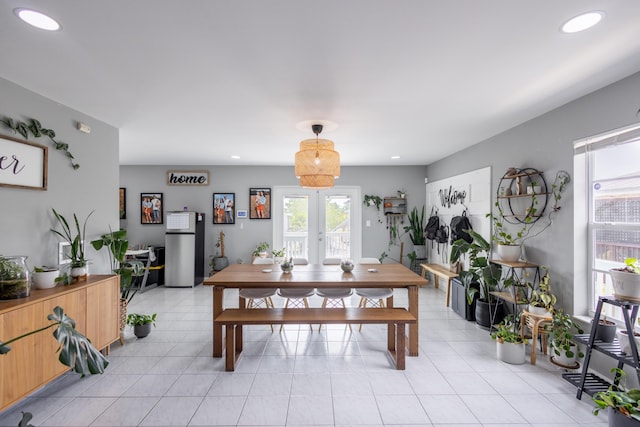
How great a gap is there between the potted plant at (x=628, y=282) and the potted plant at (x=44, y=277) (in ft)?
13.9

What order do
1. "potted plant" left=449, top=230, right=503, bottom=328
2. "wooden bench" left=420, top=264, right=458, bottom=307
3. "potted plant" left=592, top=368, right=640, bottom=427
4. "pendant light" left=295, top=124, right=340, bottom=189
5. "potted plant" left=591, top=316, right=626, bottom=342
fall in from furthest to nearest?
"wooden bench" left=420, top=264, right=458, bottom=307, "potted plant" left=449, top=230, right=503, bottom=328, "pendant light" left=295, top=124, right=340, bottom=189, "potted plant" left=591, top=316, right=626, bottom=342, "potted plant" left=592, top=368, right=640, bottom=427

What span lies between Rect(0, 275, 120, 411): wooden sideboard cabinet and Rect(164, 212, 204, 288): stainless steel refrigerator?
2810 mm

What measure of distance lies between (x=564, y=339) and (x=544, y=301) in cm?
34

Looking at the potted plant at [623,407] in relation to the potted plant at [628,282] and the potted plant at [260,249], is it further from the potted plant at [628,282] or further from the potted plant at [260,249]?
the potted plant at [260,249]

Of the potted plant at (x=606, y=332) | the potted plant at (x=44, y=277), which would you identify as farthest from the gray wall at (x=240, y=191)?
the potted plant at (x=606, y=332)

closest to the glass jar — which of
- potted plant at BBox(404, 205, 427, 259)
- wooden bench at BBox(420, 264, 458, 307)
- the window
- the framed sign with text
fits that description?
the framed sign with text

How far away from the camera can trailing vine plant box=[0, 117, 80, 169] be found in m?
2.35

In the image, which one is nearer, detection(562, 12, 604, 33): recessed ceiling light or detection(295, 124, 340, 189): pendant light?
detection(562, 12, 604, 33): recessed ceiling light

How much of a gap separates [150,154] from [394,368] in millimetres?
4922

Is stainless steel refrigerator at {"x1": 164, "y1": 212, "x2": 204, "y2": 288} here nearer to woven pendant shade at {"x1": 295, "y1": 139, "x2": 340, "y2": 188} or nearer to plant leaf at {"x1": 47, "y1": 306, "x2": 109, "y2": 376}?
woven pendant shade at {"x1": 295, "y1": 139, "x2": 340, "y2": 188}

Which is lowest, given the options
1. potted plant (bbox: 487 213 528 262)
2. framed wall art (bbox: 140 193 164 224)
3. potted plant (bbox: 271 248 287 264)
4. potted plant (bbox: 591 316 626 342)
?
potted plant (bbox: 591 316 626 342)

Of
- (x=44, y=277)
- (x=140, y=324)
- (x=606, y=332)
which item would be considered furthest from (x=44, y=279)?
(x=606, y=332)

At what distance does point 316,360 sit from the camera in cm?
285

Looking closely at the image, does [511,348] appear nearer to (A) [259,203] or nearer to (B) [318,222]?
(B) [318,222]
